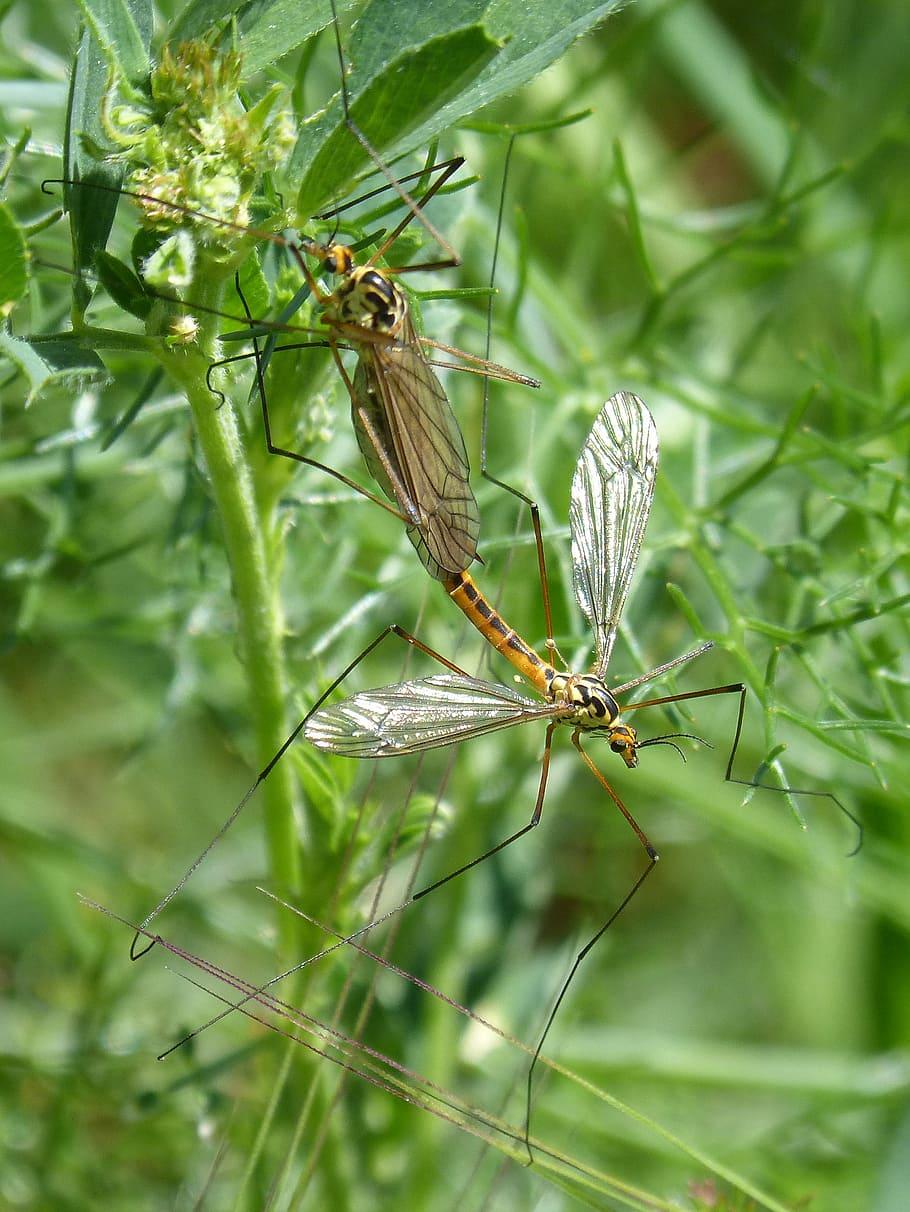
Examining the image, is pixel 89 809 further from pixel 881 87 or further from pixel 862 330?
pixel 881 87

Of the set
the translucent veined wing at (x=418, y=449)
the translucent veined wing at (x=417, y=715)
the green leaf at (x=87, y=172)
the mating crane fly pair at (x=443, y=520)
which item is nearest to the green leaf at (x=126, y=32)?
the green leaf at (x=87, y=172)

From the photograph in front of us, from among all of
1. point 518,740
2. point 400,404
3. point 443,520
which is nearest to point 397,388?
point 400,404

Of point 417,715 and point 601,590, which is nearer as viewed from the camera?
point 417,715

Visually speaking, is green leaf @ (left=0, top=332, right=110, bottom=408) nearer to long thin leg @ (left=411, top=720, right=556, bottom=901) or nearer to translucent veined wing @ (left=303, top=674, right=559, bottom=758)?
translucent veined wing @ (left=303, top=674, right=559, bottom=758)

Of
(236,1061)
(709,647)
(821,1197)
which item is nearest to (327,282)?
(709,647)

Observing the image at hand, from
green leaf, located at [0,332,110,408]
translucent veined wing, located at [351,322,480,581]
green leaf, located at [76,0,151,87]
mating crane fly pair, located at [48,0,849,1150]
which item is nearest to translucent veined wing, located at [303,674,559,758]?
mating crane fly pair, located at [48,0,849,1150]

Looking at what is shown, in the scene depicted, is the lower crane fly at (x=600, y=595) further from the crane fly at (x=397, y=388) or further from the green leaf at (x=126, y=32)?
Result: the green leaf at (x=126, y=32)

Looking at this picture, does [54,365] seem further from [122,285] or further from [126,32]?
[126,32]
